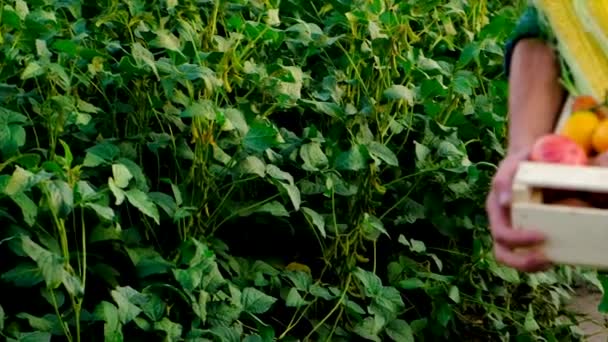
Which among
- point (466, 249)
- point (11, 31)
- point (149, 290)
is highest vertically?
point (11, 31)

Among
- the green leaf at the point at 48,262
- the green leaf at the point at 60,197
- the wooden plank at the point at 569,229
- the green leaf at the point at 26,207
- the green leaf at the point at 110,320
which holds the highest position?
the wooden plank at the point at 569,229

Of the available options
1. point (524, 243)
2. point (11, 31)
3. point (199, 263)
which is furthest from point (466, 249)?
point (524, 243)

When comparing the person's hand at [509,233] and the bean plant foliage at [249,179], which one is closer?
the person's hand at [509,233]

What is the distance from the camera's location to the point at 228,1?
162 inches

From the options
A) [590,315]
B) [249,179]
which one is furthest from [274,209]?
[590,315]

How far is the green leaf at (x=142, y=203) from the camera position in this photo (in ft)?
10.3

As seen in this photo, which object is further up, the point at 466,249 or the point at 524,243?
the point at 524,243

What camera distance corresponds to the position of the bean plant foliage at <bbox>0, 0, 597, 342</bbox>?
317 cm

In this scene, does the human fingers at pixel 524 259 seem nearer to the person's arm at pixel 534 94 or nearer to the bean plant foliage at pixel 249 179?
the person's arm at pixel 534 94

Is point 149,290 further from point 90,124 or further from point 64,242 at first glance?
point 90,124

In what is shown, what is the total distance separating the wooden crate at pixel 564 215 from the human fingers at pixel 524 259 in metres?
0.03

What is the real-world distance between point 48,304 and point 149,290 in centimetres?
21

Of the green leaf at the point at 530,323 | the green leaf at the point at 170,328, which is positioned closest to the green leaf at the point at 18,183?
the green leaf at the point at 170,328

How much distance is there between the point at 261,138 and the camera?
3359 mm
